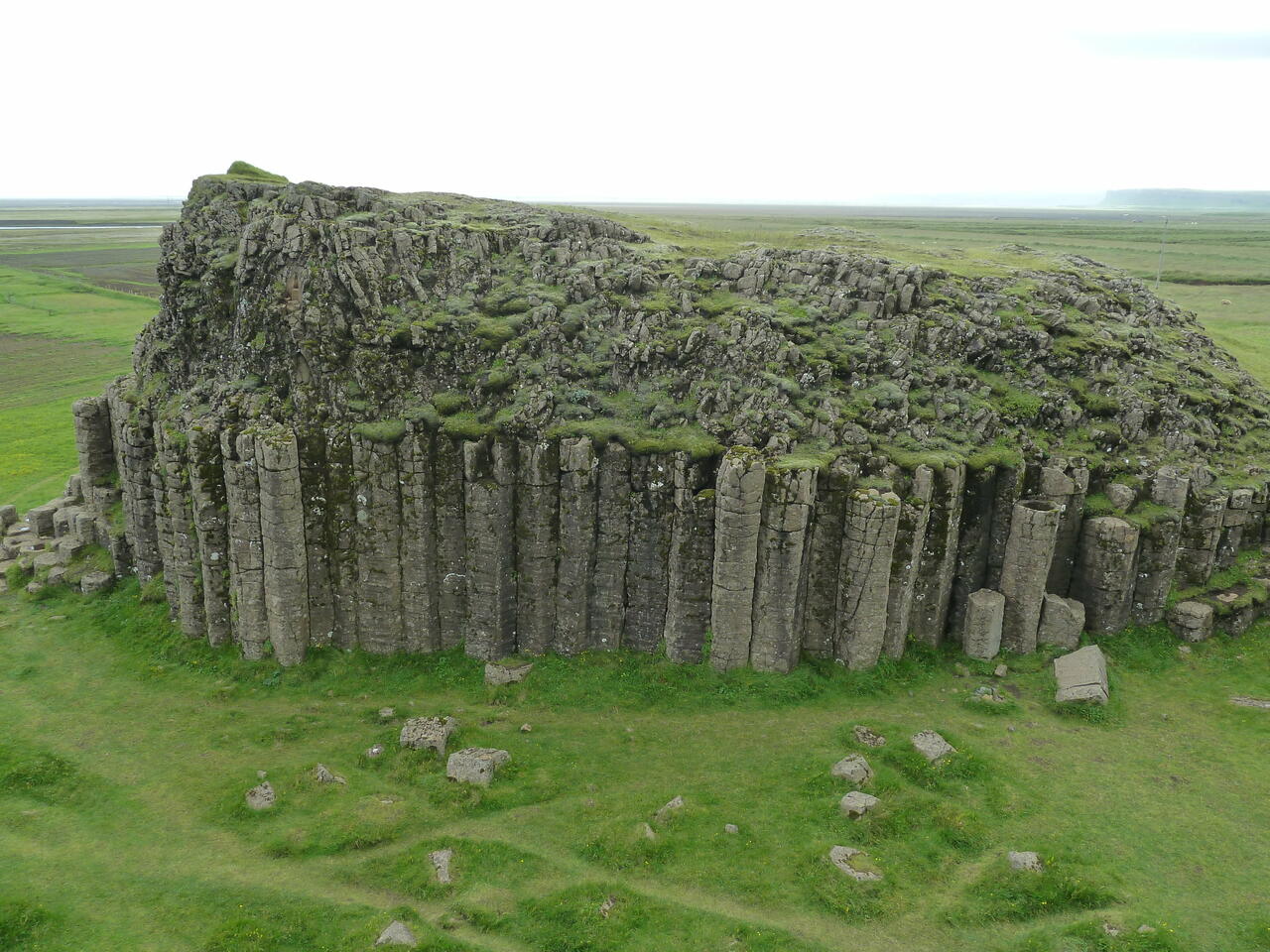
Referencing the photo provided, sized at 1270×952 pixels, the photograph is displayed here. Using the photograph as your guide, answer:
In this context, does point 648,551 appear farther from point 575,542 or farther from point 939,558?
point 939,558

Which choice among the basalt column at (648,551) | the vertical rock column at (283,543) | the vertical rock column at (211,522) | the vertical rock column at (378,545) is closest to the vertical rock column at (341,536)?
the vertical rock column at (378,545)

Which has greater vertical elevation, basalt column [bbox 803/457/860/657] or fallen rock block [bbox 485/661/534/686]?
basalt column [bbox 803/457/860/657]

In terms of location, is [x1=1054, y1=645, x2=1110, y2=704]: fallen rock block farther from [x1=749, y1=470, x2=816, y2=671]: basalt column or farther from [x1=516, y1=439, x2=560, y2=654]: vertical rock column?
[x1=516, y1=439, x2=560, y2=654]: vertical rock column

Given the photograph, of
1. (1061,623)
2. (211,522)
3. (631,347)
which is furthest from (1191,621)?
(211,522)

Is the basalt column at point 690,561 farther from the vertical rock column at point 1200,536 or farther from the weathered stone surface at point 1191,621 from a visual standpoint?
the vertical rock column at point 1200,536

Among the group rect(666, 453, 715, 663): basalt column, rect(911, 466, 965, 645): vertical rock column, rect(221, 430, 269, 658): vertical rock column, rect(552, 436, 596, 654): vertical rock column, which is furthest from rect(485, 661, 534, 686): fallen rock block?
rect(911, 466, 965, 645): vertical rock column

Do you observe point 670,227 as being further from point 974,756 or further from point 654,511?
point 974,756
